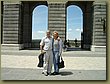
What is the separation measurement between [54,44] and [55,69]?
3.52ft

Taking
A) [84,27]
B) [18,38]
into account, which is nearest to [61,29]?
[18,38]

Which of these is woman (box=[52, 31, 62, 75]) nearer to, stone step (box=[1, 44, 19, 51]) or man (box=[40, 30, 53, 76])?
man (box=[40, 30, 53, 76])

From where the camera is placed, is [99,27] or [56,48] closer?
[56,48]

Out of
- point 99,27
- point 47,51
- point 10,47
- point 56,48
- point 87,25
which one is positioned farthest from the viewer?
point 87,25

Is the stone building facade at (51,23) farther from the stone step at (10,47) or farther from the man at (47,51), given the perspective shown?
the man at (47,51)

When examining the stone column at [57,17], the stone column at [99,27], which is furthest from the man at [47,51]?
the stone column at [57,17]

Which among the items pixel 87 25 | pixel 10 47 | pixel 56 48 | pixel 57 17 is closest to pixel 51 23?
pixel 57 17

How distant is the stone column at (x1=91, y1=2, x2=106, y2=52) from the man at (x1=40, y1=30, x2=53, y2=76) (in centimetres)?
1564

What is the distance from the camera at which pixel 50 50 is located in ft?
34.5

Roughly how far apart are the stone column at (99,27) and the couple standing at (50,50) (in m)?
15.5

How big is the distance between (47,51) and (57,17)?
16.5 meters

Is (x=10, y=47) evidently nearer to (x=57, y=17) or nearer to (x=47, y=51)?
(x=57, y=17)

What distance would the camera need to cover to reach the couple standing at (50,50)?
34.4 ft

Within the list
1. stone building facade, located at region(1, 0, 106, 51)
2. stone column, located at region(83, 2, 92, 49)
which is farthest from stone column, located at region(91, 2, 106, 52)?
stone column, located at region(83, 2, 92, 49)
